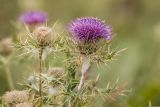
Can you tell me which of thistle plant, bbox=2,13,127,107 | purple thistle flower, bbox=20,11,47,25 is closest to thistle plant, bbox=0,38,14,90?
purple thistle flower, bbox=20,11,47,25

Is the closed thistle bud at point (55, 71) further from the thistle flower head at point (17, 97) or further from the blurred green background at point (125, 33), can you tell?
the blurred green background at point (125, 33)

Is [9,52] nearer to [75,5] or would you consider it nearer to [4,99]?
[4,99]

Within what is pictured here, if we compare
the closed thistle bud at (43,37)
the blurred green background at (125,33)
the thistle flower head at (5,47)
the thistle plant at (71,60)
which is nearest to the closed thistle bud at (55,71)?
the thistle plant at (71,60)

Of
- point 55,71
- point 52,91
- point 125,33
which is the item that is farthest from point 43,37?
point 125,33

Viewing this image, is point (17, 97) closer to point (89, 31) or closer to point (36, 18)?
point (89, 31)

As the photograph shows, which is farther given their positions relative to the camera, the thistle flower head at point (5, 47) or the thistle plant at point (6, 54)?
the thistle flower head at point (5, 47)

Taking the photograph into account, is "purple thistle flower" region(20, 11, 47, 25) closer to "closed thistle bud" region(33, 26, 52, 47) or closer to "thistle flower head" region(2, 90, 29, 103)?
"closed thistle bud" region(33, 26, 52, 47)
